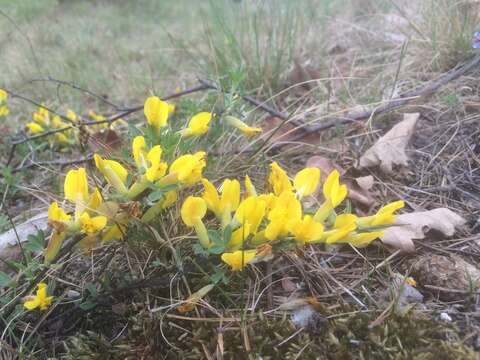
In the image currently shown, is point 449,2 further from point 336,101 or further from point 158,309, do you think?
point 158,309

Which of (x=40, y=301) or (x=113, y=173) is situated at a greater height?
(x=113, y=173)

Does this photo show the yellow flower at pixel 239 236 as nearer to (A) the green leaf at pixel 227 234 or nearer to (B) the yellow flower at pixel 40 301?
(A) the green leaf at pixel 227 234

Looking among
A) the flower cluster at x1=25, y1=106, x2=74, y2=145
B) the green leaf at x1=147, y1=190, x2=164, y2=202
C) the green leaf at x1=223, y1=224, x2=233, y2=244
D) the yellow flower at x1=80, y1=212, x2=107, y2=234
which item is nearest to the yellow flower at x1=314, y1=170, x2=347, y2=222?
the green leaf at x1=223, y1=224, x2=233, y2=244

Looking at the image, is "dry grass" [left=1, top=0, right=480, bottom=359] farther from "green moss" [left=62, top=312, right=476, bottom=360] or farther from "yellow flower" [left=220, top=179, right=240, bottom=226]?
"yellow flower" [left=220, top=179, right=240, bottom=226]

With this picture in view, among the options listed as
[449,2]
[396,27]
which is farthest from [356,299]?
[396,27]

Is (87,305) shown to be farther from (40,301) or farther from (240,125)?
(240,125)

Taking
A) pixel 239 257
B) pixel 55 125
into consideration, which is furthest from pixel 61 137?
pixel 239 257

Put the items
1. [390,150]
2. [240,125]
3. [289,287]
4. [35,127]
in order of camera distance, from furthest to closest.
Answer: [35,127], [390,150], [240,125], [289,287]
